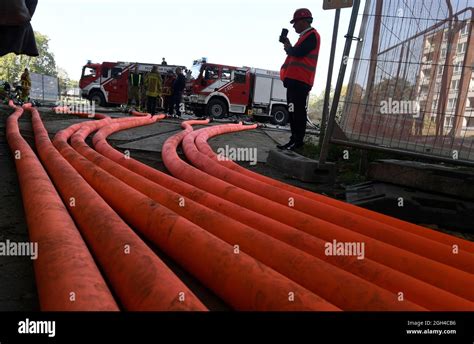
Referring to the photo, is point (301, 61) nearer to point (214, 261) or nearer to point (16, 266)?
point (214, 261)

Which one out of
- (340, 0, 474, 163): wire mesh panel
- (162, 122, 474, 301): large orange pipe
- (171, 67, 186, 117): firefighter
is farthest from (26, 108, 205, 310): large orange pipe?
(171, 67, 186, 117): firefighter

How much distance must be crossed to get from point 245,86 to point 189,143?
13233 millimetres

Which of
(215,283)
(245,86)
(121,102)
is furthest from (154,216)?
(121,102)

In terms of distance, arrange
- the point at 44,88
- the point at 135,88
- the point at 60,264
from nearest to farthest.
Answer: the point at 60,264 < the point at 135,88 < the point at 44,88

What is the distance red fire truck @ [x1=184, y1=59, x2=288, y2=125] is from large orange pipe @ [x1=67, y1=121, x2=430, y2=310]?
14.8m

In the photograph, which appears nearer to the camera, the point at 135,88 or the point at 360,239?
the point at 360,239

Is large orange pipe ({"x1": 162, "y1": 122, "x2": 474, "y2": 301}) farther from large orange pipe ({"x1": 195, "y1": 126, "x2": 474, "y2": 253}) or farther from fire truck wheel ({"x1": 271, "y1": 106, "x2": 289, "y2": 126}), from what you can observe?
fire truck wheel ({"x1": 271, "y1": 106, "x2": 289, "y2": 126})

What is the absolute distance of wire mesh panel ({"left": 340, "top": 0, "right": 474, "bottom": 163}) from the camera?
3094 millimetres

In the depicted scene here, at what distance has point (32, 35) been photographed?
3043 millimetres

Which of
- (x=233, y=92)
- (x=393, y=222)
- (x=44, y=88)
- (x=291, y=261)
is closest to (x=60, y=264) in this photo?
(x=291, y=261)

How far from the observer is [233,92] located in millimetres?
17312

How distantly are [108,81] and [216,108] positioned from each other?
5415mm

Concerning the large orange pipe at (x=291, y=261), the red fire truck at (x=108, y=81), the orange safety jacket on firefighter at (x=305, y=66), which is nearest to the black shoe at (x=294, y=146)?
the orange safety jacket on firefighter at (x=305, y=66)

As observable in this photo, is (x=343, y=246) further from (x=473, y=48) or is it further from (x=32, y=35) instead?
(x=32, y=35)
